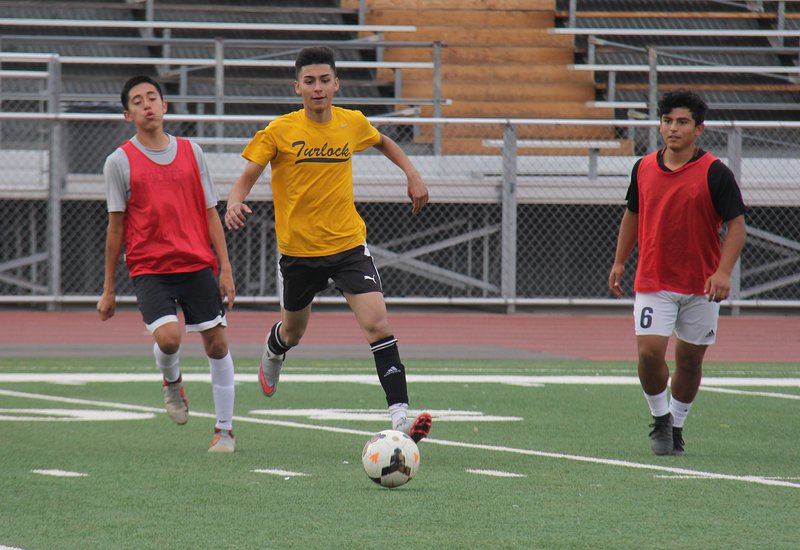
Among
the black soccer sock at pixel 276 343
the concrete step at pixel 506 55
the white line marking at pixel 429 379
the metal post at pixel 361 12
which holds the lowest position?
the white line marking at pixel 429 379

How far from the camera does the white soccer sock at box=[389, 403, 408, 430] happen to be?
6136mm

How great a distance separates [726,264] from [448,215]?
9.83m

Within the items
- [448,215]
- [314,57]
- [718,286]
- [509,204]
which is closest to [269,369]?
[314,57]

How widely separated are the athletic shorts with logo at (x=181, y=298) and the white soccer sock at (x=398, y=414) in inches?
48.0

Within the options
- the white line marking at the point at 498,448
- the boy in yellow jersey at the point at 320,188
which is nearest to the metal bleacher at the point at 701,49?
the white line marking at the point at 498,448

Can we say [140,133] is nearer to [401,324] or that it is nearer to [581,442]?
[581,442]

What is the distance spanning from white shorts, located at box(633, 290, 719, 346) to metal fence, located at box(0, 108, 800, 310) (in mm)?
8263

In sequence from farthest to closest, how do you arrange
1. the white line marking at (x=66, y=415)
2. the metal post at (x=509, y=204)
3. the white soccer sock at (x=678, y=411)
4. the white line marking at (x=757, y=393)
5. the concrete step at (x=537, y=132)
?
1. the concrete step at (x=537, y=132)
2. the metal post at (x=509, y=204)
3. the white line marking at (x=757, y=393)
4. the white line marking at (x=66, y=415)
5. the white soccer sock at (x=678, y=411)

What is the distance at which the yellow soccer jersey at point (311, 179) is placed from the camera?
6.72 meters

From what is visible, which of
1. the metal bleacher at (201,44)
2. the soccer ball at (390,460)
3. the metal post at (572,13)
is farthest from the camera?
the metal post at (572,13)

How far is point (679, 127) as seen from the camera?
260 inches

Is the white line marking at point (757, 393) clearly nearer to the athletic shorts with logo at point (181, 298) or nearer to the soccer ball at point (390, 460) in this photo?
the athletic shorts with logo at point (181, 298)

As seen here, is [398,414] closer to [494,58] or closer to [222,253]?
[222,253]

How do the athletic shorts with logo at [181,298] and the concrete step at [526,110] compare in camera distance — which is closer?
the athletic shorts with logo at [181,298]
